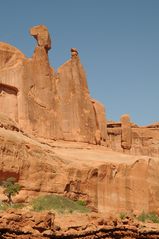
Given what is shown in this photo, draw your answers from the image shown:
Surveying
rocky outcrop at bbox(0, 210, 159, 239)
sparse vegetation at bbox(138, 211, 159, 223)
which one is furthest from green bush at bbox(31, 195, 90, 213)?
rocky outcrop at bbox(0, 210, 159, 239)

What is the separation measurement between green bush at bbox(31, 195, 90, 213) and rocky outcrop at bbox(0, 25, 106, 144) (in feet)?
36.0

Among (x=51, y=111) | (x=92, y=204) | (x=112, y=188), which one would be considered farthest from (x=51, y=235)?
(x=51, y=111)

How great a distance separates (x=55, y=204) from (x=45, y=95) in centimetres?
1656

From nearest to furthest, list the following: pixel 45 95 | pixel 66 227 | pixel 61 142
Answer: pixel 66 227 < pixel 61 142 < pixel 45 95

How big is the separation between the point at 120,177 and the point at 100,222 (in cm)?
1675

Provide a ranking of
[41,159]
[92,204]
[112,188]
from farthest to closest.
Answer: [112,188] → [92,204] → [41,159]

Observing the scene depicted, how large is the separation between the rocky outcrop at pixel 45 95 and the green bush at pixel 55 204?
10986 mm

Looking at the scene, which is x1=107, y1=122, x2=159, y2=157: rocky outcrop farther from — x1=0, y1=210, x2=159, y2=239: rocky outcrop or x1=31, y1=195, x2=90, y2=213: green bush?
x1=0, y1=210, x2=159, y2=239: rocky outcrop

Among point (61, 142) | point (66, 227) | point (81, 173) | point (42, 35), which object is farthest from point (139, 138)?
point (66, 227)

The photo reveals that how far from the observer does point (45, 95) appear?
41.6m

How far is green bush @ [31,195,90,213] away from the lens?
24850mm

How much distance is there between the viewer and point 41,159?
2936 cm

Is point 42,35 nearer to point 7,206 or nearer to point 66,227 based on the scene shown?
point 7,206

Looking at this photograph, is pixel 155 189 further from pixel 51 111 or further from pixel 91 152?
pixel 51 111
